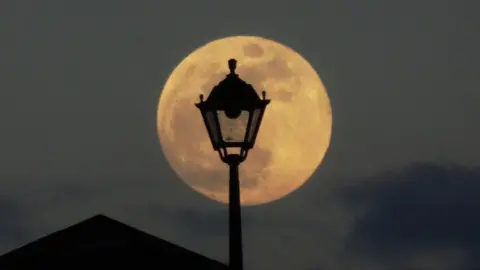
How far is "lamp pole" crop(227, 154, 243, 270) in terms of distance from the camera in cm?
837

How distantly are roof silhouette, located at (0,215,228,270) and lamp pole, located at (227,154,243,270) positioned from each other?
6.37 m

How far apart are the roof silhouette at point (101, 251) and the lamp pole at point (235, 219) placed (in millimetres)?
6373

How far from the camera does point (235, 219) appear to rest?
865 centimetres

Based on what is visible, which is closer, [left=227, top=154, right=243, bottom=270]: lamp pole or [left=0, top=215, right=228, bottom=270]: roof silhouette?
[left=227, top=154, right=243, bottom=270]: lamp pole

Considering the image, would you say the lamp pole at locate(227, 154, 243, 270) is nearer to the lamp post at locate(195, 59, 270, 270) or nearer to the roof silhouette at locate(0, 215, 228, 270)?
the lamp post at locate(195, 59, 270, 270)

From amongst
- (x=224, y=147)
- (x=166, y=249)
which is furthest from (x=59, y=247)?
(x=224, y=147)

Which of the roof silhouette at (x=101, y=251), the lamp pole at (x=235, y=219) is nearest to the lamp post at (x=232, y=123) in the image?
the lamp pole at (x=235, y=219)

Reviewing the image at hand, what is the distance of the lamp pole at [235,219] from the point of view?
27.5 ft

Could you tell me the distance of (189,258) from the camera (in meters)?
15.3

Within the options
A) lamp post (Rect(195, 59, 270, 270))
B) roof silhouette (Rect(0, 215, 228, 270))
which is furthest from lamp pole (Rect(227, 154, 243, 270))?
roof silhouette (Rect(0, 215, 228, 270))

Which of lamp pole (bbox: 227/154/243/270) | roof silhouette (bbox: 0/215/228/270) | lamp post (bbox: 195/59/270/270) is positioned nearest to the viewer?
lamp pole (bbox: 227/154/243/270)

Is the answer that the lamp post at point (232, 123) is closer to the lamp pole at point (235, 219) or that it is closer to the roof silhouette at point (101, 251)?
the lamp pole at point (235, 219)

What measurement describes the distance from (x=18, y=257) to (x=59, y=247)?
724 millimetres

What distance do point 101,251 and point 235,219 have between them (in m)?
7.27
